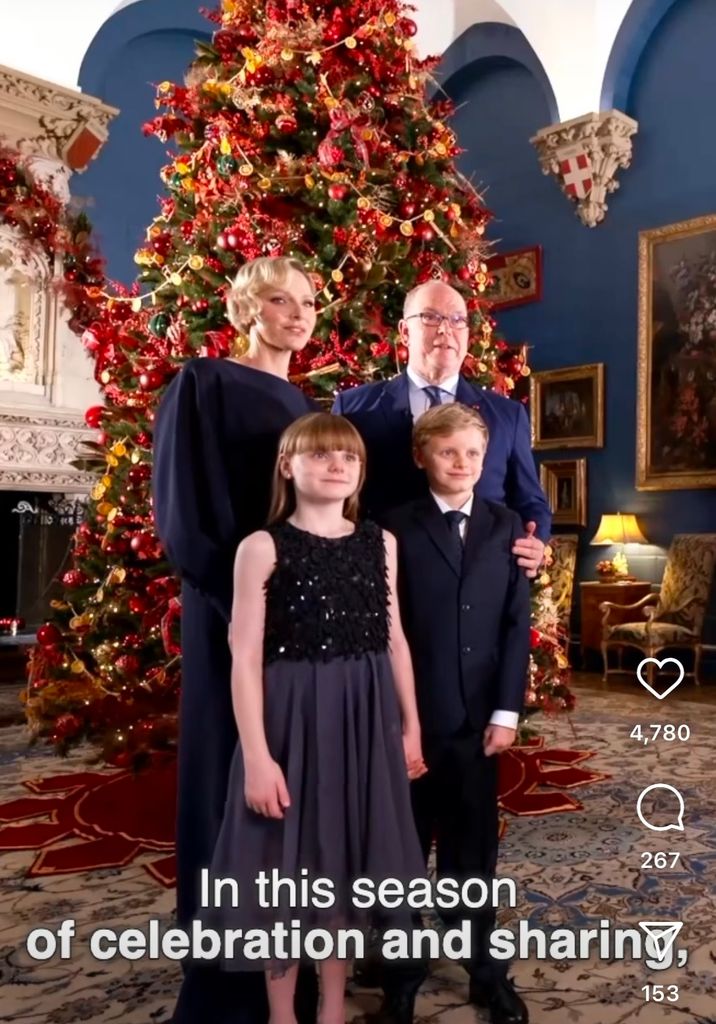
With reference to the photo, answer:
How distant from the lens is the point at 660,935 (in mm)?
2391

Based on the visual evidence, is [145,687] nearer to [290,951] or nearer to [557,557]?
[290,951]

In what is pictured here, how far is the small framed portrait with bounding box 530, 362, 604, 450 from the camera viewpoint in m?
8.32

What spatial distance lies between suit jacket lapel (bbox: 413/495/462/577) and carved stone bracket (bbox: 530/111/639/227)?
23.7 feet

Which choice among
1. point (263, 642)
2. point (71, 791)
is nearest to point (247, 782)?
point (263, 642)

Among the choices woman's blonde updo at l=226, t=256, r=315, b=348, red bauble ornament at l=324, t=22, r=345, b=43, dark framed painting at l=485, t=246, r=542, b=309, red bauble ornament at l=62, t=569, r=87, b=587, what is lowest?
red bauble ornament at l=62, t=569, r=87, b=587

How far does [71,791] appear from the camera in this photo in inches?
153

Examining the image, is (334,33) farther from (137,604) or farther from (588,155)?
(588,155)

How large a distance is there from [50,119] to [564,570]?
19.7 feet

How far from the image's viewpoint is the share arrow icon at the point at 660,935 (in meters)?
2.30

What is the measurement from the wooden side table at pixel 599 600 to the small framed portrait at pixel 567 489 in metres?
0.92

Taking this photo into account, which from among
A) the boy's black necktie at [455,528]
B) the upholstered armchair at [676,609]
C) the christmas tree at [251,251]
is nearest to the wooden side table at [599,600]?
the upholstered armchair at [676,609]

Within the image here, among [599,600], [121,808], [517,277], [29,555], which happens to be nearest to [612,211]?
[517,277]

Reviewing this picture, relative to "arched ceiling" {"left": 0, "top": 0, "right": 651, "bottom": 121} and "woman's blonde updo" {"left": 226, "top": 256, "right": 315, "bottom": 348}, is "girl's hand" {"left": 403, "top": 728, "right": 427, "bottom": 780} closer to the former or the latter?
"woman's blonde updo" {"left": 226, "top": 256, "right": 315, "bottom": 348}

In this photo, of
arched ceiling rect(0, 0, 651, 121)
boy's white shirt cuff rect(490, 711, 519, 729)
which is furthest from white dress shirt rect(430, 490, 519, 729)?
arched ceiling rect(0, 0, 651, 121)
